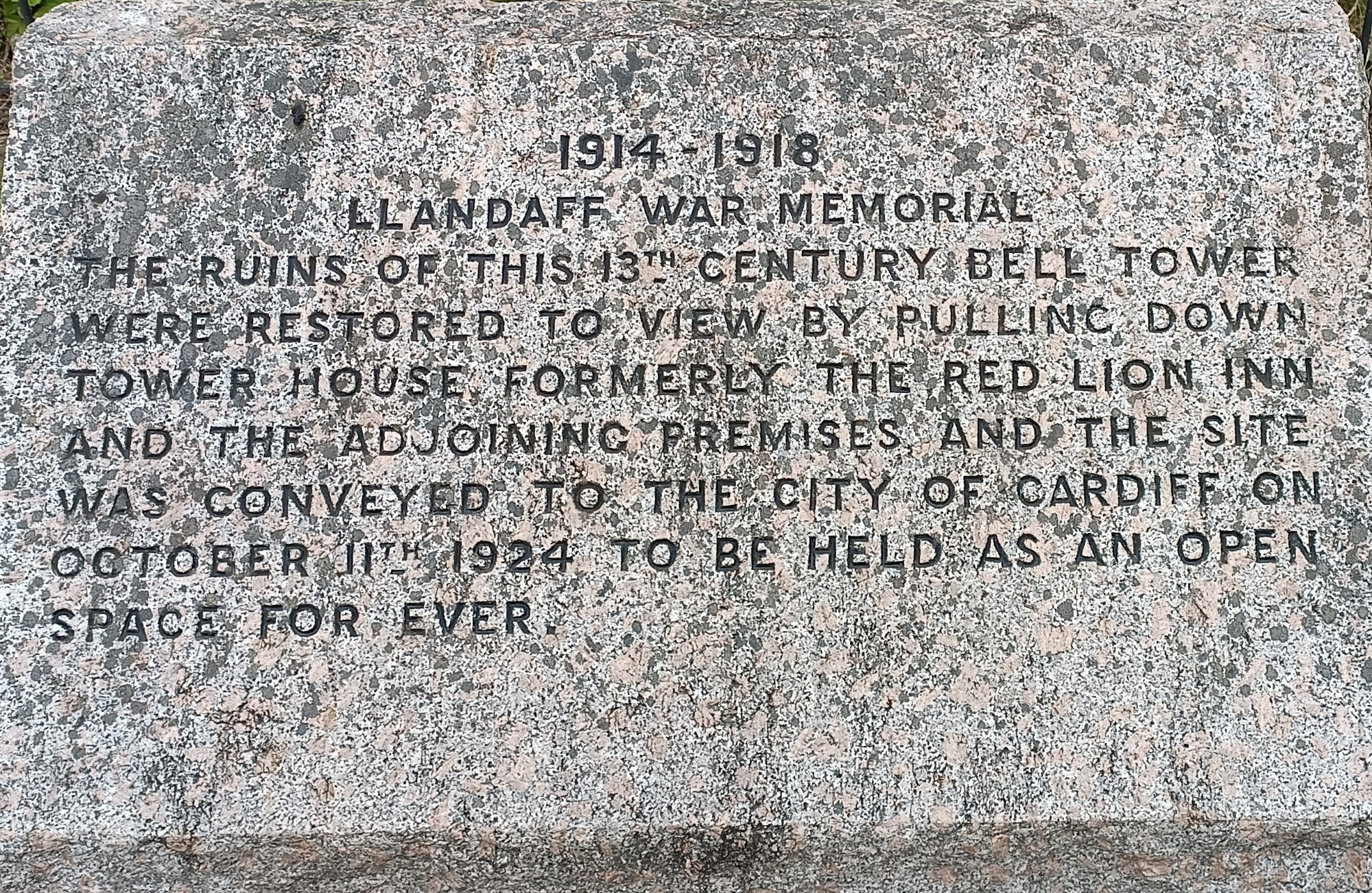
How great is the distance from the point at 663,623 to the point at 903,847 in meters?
0.60

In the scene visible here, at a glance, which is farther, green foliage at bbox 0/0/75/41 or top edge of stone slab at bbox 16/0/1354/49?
green foliage at bbox 0/0/75/41

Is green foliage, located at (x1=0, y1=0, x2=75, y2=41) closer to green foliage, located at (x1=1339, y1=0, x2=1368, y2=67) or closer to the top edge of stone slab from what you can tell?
the top edge of stone slab

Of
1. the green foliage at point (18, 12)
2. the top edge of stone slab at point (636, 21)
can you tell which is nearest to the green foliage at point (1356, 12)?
the top edge of stone slab at point (636, 21)

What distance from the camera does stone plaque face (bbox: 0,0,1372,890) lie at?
2121 mm

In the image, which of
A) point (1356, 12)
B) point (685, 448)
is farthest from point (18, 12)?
point (1356, 12)

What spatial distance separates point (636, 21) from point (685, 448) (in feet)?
3.18

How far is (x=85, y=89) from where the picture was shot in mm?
2447

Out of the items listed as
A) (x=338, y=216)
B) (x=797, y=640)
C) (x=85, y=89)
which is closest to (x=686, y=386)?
(x=797, y=640)

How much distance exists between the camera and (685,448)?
7.43ft

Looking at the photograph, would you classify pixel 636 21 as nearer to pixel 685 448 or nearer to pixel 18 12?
pixel 685 448

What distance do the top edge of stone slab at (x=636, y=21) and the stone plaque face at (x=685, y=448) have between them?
1 cm

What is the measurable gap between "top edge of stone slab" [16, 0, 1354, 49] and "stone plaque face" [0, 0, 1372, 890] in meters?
0.01

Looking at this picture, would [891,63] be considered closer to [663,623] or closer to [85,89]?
[663,623]

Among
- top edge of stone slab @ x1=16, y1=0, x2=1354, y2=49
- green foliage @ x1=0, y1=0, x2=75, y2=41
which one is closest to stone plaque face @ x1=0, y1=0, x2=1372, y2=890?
top edge of stone slab @ x1=16, y1=0, x2=1354, y2=49
